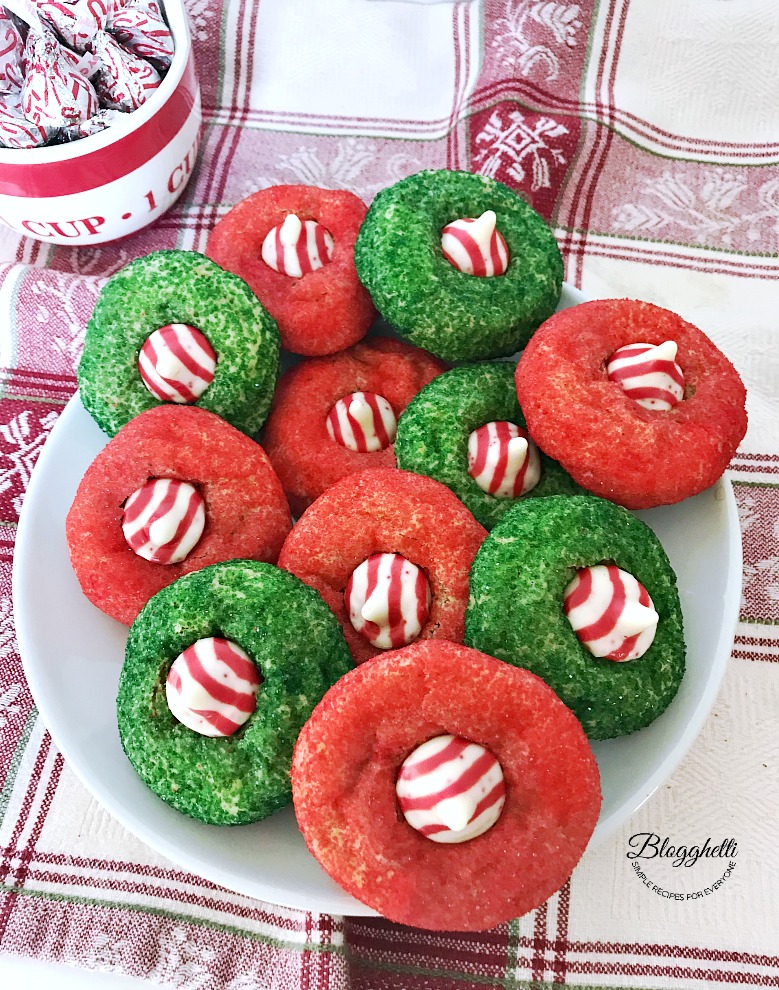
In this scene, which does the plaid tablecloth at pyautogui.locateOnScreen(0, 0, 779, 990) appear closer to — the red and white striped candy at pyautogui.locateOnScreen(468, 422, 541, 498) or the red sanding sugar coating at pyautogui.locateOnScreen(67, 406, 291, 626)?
the red sanding sugar coating at pyautogui.locateOnScreen(67, 406, 291, 626)

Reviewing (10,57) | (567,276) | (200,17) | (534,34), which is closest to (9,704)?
(10,57)

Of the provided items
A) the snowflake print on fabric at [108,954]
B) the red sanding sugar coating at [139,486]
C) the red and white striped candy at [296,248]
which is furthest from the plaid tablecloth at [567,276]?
the red and white striped candy at [296,248]

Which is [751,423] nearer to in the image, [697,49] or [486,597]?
[486,597]

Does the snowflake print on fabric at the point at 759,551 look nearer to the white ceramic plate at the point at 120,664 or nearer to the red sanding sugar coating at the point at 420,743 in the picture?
the white ceramic plate at the point at 120,664

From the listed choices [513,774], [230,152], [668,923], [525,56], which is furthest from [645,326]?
[230,152]

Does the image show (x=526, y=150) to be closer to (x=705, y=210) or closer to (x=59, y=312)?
(x=705, y=210)

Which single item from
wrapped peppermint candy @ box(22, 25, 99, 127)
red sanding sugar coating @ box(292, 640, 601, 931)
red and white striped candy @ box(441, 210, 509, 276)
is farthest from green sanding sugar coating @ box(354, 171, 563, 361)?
wrapped peppermint candy @ box(22, 25, 99, 127)
